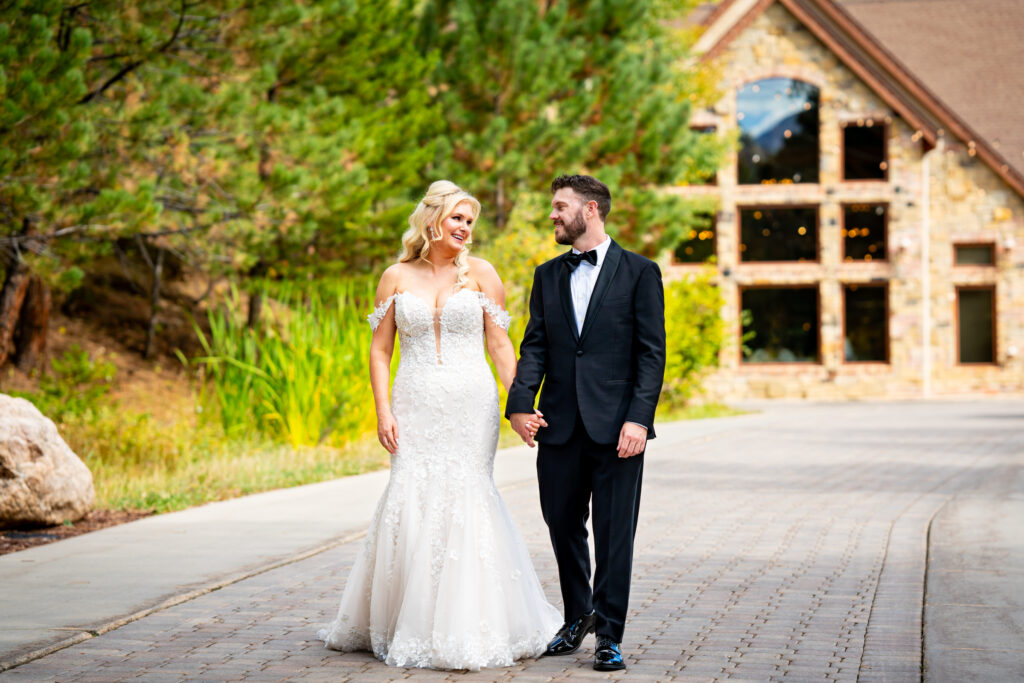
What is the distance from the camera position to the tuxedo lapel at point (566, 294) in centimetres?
557

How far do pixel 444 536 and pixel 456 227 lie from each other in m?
1.44

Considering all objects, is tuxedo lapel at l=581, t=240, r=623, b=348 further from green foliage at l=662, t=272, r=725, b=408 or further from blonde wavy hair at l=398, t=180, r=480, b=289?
green foliage at l=662, t=272, r=725, b=408

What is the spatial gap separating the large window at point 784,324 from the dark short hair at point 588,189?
29944 mm

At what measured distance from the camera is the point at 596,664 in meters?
5.37

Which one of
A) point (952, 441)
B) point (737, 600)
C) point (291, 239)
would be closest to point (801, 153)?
point (952, 441)

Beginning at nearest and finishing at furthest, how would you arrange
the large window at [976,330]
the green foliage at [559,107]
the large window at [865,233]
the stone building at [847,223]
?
the green foliage at [559,107] → the stone building at [847,223] → the large window at [976,330] → the large window at [865,233]

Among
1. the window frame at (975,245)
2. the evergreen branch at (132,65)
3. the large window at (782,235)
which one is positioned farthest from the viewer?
the large window at (782,235)

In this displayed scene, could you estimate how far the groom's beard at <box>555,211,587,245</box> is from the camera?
5547 mm

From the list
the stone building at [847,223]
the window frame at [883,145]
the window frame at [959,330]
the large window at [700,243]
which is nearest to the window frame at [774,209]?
the stone building at [847,223]

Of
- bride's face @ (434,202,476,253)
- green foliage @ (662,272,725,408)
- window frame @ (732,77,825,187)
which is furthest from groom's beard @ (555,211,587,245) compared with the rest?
window frame @ (732,77,825,187)

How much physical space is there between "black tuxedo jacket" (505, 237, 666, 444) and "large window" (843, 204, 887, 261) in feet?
101

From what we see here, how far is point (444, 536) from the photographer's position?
5.69m

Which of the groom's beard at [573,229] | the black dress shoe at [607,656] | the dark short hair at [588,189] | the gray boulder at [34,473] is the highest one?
the dark short hair at [588,189]

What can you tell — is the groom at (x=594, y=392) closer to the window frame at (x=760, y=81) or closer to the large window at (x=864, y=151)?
the window frame at (x=760, y=81)
